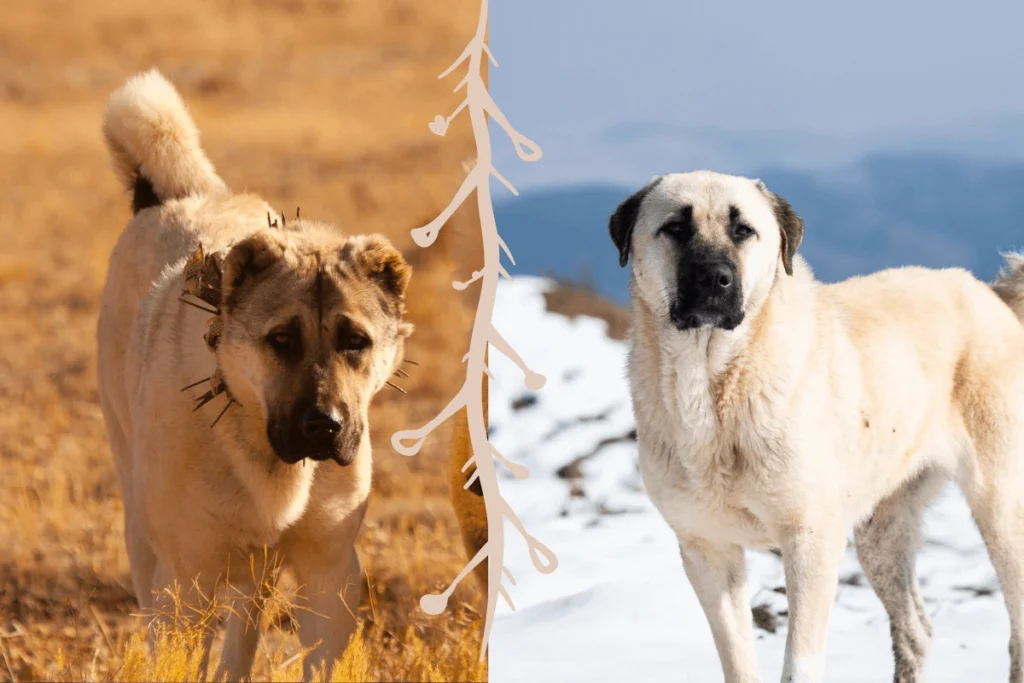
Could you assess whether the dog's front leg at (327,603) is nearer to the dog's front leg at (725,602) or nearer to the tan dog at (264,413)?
the tan dog at (264,413)

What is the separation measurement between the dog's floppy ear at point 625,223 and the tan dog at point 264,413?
1.38 feet

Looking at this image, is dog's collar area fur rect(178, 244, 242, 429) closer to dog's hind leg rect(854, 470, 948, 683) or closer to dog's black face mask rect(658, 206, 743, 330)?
dog's black face mask rect(658, 206, 743, 330)

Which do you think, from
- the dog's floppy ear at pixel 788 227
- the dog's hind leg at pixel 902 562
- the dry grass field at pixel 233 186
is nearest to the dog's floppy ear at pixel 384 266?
the dry grass field at pixel 233 186

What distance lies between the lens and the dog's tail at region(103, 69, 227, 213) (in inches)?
121

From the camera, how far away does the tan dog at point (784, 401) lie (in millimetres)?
2240

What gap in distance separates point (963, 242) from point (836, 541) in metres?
1.36

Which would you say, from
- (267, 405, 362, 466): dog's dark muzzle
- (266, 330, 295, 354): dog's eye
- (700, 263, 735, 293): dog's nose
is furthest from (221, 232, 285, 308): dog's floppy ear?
(700, 263, 735, 293): dog's nose

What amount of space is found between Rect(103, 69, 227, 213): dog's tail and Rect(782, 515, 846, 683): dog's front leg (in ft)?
5.63

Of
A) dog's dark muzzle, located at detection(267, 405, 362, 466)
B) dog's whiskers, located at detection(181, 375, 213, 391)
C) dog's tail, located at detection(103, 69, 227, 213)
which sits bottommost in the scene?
dog's dark muzzle, located at detection(267, 405, 362, 466)

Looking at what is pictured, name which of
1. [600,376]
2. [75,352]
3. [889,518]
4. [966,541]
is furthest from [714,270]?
[75,352]

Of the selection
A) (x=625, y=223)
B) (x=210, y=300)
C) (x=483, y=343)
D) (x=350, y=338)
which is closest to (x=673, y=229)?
(x=625, y=223)

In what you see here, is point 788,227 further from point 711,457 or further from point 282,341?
point 282,341

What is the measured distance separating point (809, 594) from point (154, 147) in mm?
1930

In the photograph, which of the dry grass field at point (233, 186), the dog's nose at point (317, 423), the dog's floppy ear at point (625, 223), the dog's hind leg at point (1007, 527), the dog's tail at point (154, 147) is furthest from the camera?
the dry grass field at point (233, 186)
